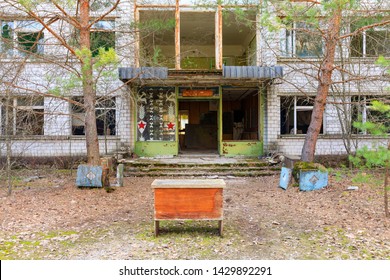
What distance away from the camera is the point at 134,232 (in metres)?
5.12

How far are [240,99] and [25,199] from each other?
13.7 metres

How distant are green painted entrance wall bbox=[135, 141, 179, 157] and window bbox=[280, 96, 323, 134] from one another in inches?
185

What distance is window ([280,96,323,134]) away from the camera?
42.7 ft

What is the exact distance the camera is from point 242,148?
1319 cm

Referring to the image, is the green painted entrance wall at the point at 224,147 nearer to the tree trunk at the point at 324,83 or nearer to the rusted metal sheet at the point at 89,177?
the tree trunk at the point at 324,83

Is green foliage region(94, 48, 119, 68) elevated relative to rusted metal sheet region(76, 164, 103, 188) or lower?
elevated

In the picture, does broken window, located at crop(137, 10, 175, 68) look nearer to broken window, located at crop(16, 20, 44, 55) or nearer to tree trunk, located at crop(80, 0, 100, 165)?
tree trunk, located at crop(80, 0, 100, 165)

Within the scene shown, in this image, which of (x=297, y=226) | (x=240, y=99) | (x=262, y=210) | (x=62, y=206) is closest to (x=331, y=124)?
(x=240, y=99)

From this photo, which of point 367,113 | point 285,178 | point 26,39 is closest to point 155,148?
point 285,178

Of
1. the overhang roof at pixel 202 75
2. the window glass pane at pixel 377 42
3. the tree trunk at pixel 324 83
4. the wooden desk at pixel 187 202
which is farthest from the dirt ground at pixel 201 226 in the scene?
the window glass pane at pixel 377 42

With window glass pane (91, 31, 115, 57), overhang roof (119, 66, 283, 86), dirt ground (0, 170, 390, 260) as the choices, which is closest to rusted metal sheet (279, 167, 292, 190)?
dirt ground (0, 170, 390, 260)

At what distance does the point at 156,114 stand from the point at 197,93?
196 centimetres

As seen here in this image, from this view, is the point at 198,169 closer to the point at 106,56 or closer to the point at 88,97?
the point at 88,97

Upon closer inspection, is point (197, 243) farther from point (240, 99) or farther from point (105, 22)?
point (240, 99)
